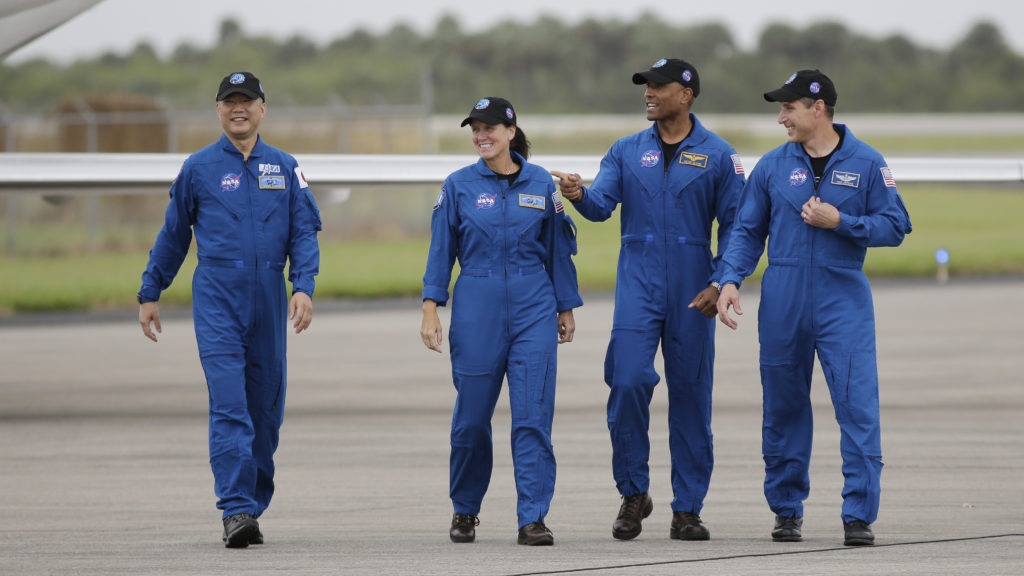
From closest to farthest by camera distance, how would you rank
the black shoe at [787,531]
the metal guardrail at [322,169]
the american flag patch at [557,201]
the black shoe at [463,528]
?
the black shoe at [787,531], the black shoe at [463,528], the american flag patch at [557,201], the metal guardrail at [322,169]

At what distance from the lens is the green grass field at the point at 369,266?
80.9ft

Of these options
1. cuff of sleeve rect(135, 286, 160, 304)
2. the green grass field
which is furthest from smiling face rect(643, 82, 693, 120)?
the green grass field

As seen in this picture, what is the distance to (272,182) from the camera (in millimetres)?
7461

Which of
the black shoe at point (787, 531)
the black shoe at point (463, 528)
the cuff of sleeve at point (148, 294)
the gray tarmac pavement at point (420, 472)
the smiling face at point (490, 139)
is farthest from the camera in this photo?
the cuff of sleeve at point (148, 294)

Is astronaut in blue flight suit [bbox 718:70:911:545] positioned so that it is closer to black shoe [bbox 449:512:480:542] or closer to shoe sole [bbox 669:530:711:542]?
shoe sole [bbox 669:530:711:542]

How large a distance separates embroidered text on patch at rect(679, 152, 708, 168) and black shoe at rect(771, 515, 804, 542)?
1.72m

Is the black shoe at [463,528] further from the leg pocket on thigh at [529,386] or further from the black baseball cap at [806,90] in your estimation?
the black baseball cap at [806,90]

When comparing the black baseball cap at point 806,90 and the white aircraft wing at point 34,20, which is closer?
the black baseball cap at point 806,90

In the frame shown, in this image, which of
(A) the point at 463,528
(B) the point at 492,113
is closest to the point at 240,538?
(A) the point at 463,528

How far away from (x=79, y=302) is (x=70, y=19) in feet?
28.4

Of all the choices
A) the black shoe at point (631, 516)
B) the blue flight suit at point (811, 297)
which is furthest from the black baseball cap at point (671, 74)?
the black shoe at point (631, 516)

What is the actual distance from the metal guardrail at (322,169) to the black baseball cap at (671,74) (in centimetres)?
518

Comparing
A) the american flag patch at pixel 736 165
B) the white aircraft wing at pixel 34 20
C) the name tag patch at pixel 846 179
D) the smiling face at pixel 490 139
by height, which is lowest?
the name tag patch at pixel 846 179

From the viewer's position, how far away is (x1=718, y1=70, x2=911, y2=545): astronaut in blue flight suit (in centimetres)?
708
